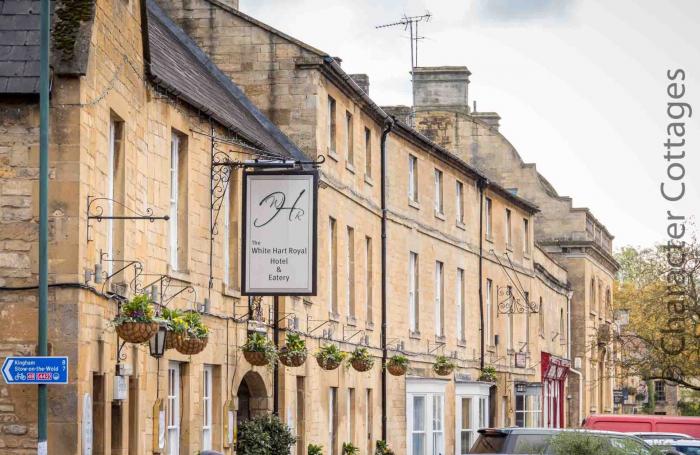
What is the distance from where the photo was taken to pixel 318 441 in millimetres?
30656

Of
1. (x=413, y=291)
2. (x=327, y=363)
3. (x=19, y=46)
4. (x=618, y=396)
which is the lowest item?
(x=618, y=396)

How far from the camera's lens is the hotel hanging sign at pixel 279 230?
83.0 feet

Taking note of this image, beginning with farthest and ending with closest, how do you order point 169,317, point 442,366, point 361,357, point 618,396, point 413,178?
point 618,396
point 413,178
point 442,366
point 361,357
point 169,317

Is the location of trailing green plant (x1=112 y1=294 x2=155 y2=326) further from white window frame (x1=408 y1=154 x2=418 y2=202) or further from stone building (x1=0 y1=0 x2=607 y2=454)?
white window frame (x1=408 y1=154 x2=418 y2=202)

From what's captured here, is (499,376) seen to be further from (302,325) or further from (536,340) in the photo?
(302,325)

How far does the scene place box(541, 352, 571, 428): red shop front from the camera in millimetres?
58344

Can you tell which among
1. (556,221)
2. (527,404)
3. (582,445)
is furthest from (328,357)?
(556,221)

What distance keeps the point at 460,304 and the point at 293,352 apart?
1750 cm

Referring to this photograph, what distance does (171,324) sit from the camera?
66.2ft

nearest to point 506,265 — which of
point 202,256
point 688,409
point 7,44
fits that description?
point 202,256

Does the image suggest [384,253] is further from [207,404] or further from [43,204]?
[43,204]

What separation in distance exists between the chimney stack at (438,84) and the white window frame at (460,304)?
1347 cm

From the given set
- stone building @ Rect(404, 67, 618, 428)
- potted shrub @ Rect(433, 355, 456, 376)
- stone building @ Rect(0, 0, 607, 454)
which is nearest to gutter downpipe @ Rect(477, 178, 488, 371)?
stone building @ Rect(0, 0, 607, 454)

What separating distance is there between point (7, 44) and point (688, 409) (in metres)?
73.3
